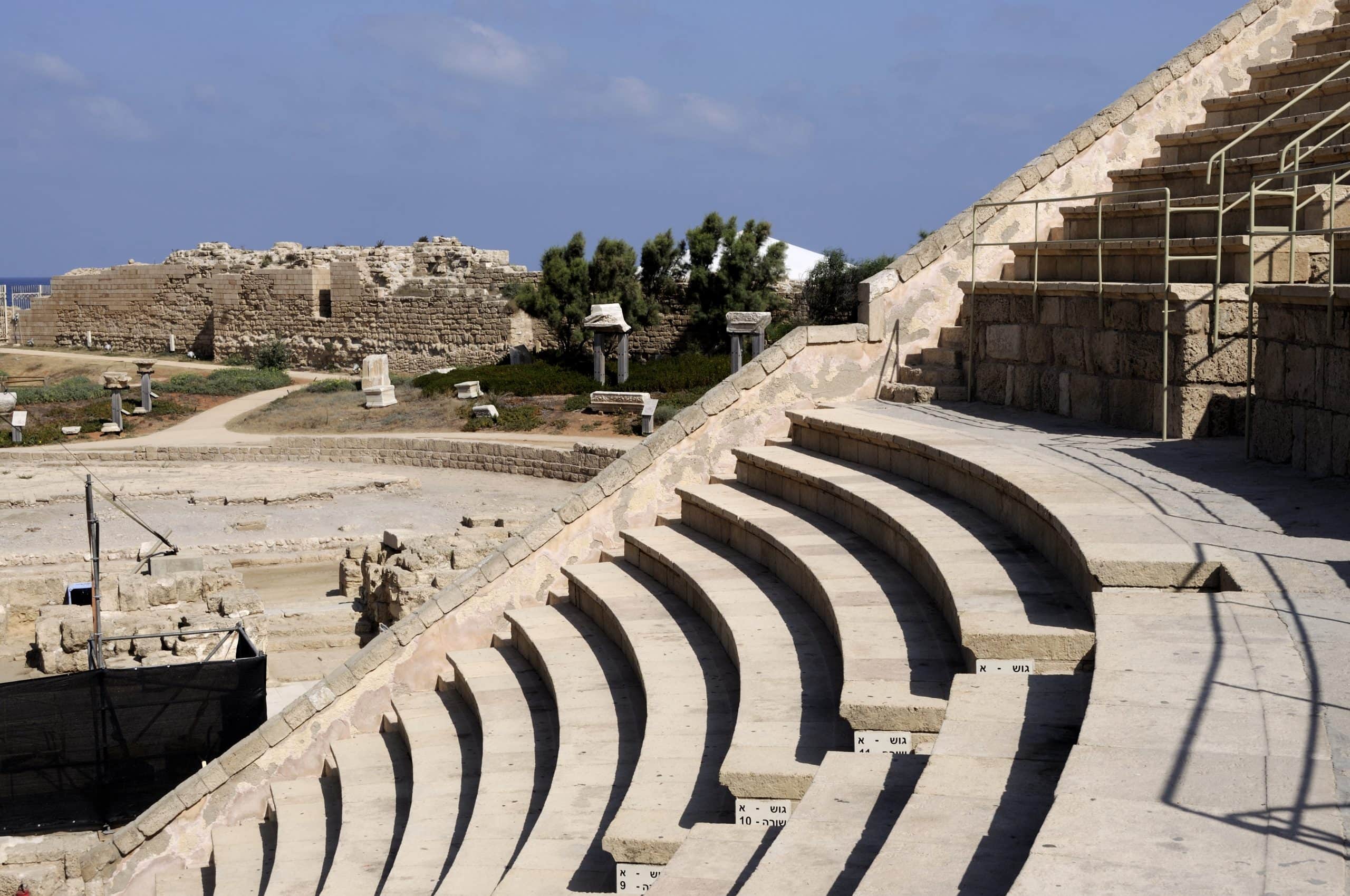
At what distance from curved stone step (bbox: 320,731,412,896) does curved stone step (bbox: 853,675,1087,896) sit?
319cm

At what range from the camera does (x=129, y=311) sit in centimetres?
4403

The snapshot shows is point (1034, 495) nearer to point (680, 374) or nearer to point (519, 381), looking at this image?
point (680, 374)

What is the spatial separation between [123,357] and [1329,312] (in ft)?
131

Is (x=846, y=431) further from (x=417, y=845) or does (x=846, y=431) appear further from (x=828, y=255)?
(x=828, y=255)

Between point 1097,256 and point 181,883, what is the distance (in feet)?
23.8

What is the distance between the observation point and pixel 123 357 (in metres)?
40.8

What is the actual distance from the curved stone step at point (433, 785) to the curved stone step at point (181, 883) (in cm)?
137

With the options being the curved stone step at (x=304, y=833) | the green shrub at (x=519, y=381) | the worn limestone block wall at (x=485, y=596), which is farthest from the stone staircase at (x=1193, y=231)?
the green shrub at (x=519, y=381)

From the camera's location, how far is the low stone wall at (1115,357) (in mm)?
7953

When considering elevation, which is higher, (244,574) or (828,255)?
(828,255)

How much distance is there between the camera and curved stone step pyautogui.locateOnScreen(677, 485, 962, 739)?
4.85m

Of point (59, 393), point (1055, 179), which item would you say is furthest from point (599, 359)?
point (1055, 179)

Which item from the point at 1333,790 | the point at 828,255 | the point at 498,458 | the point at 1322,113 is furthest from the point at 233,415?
the point at 1333,790

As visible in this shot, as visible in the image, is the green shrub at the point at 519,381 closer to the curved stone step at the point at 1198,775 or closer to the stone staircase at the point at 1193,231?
the stone staircase at the point at 1193,231
